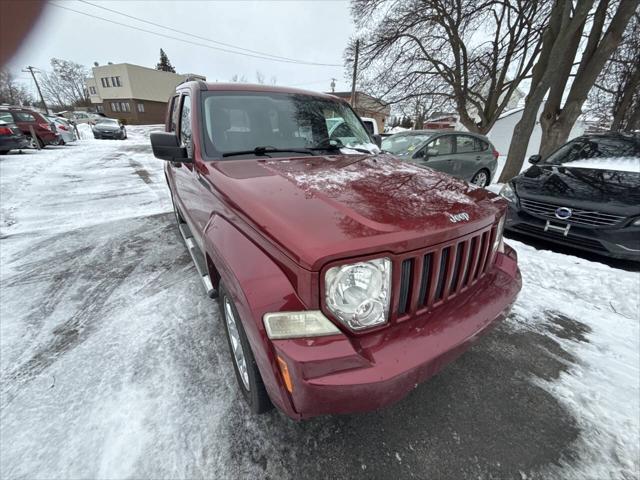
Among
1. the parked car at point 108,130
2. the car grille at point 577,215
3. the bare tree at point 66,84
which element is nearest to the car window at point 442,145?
the car grille at point 577,215

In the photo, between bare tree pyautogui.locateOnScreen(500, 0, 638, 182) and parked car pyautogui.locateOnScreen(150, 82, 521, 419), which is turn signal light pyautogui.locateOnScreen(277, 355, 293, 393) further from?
bare tree pyautogui.locateOnScreen(500, 0, 638, 182)

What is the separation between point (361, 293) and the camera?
4.23ft

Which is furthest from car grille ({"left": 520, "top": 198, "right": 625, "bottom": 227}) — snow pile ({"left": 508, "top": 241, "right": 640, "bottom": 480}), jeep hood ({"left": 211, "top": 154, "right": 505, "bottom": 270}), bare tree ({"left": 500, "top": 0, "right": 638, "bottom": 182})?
bare tree ({"left": 500, "top": 0, "right": 638, "bottom": 182})

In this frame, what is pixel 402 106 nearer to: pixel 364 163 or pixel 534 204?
pixel 534 204

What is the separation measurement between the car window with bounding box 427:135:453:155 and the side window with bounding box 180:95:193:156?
5101mm

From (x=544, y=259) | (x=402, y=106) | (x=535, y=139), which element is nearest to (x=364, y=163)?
(x=544, y=259)

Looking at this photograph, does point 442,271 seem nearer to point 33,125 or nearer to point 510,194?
point 510,194

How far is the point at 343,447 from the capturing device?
165cm

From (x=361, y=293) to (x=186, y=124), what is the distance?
2398 millimetres

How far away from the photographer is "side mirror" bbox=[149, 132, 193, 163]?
221 centimetres

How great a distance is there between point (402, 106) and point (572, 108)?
920 cm

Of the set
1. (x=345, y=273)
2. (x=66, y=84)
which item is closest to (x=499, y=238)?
(x=345, y=273)

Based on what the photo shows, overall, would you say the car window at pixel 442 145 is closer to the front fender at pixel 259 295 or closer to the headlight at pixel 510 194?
the headlight at pixel 510 194

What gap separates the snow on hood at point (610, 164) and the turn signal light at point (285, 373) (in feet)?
17.8
